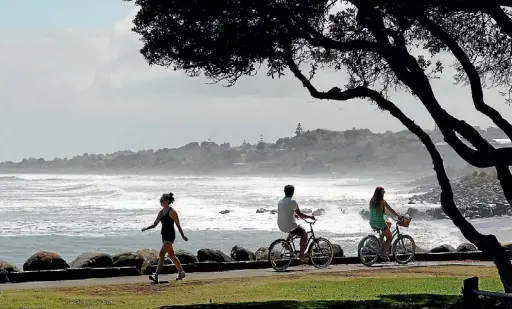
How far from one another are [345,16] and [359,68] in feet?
4.59

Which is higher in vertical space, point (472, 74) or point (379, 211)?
point (472, 74)

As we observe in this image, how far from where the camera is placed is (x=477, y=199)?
63.2 metres

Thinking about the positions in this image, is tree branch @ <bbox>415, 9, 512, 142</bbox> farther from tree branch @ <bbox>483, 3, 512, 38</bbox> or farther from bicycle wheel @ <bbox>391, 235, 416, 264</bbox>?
bicycle wheel @ <bbox>391, 235, 416, 264</bbox>

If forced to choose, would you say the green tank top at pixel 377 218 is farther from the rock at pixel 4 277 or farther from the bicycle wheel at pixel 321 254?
the rock at pixel 4 277

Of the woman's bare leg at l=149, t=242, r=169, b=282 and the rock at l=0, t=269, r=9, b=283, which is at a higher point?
the woman's bare leg at l=149, t=242, r=169, b=282

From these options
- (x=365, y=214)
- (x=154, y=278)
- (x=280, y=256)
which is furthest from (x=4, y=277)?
(x=365, y=214)

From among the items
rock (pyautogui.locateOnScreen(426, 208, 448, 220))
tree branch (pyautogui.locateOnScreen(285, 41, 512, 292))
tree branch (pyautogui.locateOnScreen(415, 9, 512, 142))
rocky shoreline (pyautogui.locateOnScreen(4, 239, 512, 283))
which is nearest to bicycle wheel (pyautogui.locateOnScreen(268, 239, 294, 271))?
rocky shoreline (pyautogui.locateOnScreen(4, 239, 512, 283))

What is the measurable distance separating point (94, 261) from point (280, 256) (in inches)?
138

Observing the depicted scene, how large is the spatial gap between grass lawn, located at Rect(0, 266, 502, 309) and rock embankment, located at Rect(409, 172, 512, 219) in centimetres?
3509

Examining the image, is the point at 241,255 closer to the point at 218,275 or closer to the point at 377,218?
the point at 218,275

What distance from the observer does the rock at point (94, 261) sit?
16516 mm

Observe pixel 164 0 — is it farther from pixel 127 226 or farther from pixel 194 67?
pixel 127 226

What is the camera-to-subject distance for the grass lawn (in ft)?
40.8

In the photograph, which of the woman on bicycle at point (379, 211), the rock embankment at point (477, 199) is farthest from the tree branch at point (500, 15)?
the rock embankment at point (477, 199)
